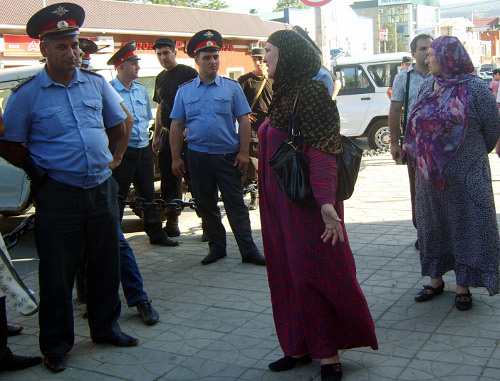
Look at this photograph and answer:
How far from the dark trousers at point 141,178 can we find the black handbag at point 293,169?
114 inches

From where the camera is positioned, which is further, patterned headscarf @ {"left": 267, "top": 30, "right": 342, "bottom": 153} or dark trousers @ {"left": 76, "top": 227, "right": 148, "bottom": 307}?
dark trousers @ {"left": 76, "top": 227, "right": 148, "bottom": 307}

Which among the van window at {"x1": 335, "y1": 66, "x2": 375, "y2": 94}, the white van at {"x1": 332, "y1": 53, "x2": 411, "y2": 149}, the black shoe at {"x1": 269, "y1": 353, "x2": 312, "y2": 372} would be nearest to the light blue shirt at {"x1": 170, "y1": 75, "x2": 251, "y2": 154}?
the black shoe at {"x1": 269, "y1": 353, "x2": 312, "y2": 372}

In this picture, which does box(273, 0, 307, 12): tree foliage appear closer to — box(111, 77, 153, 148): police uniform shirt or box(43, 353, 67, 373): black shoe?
box(111, 77, 153, 148): police uniform shirt

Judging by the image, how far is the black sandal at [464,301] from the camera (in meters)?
4.46

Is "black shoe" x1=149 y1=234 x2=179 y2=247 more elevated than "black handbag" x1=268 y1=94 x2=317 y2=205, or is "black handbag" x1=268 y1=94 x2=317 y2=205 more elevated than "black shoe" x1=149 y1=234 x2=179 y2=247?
"black handbag" x1=268 y1=94 x2=317 y2=205

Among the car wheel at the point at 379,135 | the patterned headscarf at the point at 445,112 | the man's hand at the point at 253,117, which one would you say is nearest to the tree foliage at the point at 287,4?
the car wheel at the point at 379,135

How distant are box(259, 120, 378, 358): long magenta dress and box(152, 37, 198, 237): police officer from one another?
356 centimetres

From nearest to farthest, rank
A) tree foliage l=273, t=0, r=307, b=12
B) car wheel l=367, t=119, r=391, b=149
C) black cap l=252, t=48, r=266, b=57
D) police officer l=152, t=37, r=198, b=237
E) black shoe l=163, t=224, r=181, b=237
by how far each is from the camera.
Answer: police officer l=152, t=37, r=198, b=237, black shoe l=163, t=224, r=181, b=237, black cap l=252, t=48, r=266, b=57, car wheel l=367, t=119, r=391, b=149, tree foliage l=273, t=0, r=307, b=12

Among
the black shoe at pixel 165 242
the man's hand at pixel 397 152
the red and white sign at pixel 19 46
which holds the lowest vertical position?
the black shoe at pixel 165 242

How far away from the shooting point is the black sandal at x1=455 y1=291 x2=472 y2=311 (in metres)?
4.46

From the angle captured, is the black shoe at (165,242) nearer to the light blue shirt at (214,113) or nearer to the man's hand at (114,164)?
the light blue shirt at (214,113)

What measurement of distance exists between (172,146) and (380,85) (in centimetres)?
1083

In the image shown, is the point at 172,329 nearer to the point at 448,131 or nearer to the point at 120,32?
the point at 448,131

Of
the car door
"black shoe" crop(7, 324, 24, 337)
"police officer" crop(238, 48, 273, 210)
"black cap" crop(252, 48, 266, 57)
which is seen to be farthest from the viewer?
the car door
